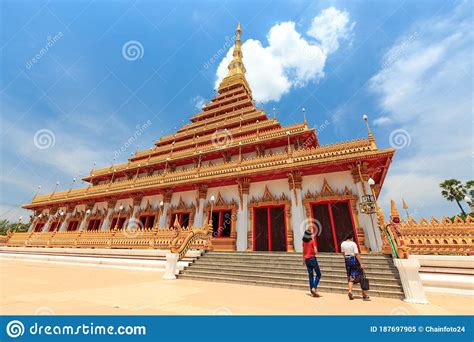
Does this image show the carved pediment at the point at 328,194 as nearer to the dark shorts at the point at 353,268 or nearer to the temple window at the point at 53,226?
the dark shorts at the point at 353,268

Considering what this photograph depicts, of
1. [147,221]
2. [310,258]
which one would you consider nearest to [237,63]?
[147,221]

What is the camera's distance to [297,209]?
10.9 metres

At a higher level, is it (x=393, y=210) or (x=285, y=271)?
(x=393, y=210)

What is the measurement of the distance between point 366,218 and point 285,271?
5.20m

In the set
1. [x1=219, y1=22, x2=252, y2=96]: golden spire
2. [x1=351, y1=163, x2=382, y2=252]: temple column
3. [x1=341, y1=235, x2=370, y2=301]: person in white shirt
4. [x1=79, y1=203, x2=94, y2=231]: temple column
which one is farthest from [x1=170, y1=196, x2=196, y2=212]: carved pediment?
[x1=219, y1=22, x2=252, y2=96]: golden spire

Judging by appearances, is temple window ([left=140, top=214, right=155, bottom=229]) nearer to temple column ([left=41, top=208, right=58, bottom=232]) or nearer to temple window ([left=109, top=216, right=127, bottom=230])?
temple window ([left=109, top=216, right=127, bottom=230])

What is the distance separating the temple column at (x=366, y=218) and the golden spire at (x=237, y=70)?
19.9m

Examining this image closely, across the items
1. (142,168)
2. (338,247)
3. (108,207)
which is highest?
(142,168)

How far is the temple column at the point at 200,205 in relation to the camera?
43.5 feet

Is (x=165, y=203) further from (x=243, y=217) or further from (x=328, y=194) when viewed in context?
(x=328, y=194)
